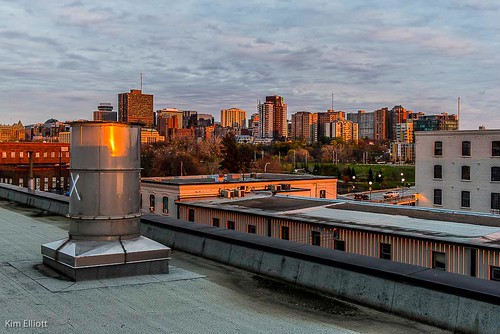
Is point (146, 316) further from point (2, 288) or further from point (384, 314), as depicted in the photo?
point (384, 314)

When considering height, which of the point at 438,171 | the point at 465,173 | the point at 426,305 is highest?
the point at 426,305

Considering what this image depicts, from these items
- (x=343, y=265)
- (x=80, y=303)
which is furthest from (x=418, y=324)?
(x=80, y=303)

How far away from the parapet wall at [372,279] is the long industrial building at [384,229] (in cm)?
1525

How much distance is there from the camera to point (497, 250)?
65.8 feet

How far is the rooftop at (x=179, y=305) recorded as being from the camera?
217 inches

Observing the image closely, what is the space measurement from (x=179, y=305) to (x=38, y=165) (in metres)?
79.8

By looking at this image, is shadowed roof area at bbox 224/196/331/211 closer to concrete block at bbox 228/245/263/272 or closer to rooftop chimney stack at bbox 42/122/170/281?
concrete block at bbox 228/245/263/272

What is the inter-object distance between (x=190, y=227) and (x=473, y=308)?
605cm

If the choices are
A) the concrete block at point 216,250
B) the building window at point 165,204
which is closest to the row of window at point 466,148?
the building window at point 165,204

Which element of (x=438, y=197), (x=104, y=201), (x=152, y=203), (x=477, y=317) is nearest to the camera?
(x=477, y=317)

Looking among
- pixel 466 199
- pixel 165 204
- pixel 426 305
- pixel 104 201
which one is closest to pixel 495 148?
pixel 466 199

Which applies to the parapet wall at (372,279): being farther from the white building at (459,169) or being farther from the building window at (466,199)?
the building window at (466,199)

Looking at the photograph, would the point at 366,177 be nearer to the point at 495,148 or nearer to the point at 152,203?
the point at 495,148

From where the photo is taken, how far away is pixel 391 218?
28.6 metres
